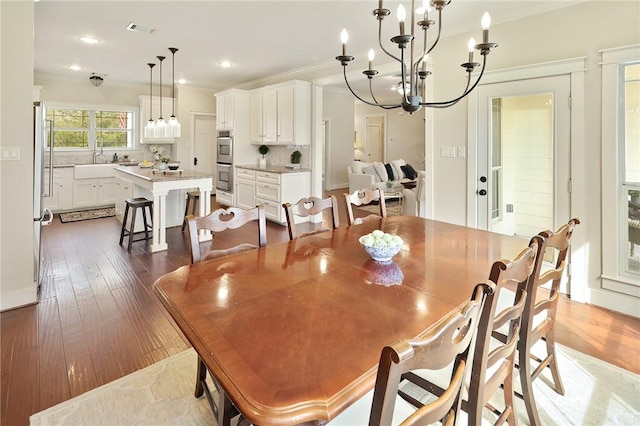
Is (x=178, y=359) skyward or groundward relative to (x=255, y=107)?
groundward

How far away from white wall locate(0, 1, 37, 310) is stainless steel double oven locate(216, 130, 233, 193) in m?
4.06

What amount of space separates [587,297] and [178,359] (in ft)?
10.8

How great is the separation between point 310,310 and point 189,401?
3.62ft

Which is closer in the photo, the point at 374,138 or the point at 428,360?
the point at 428,360

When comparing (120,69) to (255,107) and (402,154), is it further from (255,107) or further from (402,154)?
(402,154)

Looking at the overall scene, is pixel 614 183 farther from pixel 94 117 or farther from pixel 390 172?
pixel 94 117

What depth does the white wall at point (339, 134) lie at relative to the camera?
920 cm

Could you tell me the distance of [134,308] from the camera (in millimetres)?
2857

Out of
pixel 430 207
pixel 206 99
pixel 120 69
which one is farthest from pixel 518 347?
pixel 206 99

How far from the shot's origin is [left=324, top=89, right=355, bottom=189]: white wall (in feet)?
30.2

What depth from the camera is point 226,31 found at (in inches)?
159

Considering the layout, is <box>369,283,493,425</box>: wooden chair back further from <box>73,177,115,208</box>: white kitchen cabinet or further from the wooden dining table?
<box>73,177,115,208</box>: white kitchen cabinet

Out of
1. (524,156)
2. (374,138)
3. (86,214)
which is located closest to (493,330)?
(524,156)

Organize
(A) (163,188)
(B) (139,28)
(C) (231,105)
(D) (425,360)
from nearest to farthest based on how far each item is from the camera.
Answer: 1. (D) (425,360)
2. (B) (139,28)
3. (A) (163,188)
4. (C) (231,105)
